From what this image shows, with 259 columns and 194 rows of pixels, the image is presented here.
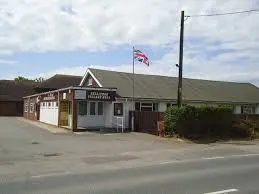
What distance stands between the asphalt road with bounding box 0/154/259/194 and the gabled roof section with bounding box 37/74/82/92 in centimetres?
6130

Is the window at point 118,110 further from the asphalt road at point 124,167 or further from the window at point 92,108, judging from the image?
the asphalt road at point 124,167

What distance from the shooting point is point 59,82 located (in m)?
77.1

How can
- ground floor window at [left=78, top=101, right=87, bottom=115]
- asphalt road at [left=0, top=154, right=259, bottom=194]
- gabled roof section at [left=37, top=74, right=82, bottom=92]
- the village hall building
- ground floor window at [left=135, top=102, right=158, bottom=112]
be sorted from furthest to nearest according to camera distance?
gabled roof section at [left=37, top=74, right=82, bottom=92] < ground floor window at [left=135, top=102, right=158, bottom=112] < ground floor window at [left=78, top=101, right=87, bottom=115] < the village hall building < asphalt road at [left=0, top=154, right=259, bottom=194]

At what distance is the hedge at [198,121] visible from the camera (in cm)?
2873

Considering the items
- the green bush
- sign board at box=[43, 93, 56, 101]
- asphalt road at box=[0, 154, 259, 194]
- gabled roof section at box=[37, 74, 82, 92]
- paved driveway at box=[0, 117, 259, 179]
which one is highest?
gabled roof section at box=[37, 74, 82, 92]

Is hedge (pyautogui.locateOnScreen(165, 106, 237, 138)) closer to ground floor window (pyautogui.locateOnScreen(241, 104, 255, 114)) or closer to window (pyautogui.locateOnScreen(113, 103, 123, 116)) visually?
window (pyautogui.locateOnScreen(113, 103, 123, 116))

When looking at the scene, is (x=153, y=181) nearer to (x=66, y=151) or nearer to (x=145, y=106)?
(x=66, y=151)

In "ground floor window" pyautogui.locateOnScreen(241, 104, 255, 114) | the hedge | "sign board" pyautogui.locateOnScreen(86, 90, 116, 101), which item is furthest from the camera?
"ground floor window" pyautogui.locateOnScreen(241, 104, 255, 114)

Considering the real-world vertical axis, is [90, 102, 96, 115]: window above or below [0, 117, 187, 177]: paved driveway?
above

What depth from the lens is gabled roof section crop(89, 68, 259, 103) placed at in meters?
39.4

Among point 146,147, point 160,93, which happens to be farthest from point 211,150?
point 160,93

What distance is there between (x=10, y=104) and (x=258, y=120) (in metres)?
52.4

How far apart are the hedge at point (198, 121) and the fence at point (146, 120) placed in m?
2.40

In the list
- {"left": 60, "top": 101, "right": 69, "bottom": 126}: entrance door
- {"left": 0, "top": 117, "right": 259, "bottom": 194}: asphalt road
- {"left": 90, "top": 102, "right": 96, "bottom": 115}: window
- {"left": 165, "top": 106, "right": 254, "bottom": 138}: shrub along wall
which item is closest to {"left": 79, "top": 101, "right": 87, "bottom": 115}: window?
{"left": 90, "top": 102, "right": 96, "bottom": 115}: window
